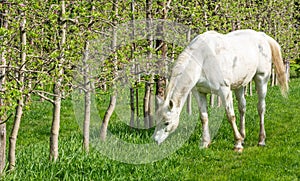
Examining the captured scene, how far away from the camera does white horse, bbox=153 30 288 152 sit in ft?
26.9

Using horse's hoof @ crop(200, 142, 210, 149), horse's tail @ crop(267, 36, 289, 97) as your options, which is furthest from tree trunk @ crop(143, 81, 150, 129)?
horse's tail @ crop(267, 36, 289, 97)

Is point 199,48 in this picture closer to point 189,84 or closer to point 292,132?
point 189,84

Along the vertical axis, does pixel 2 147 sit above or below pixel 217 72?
below

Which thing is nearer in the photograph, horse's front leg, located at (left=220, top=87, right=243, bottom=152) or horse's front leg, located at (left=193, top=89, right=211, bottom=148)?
horse's front leg, located at (left=220, top=87, right=243, bottom=152)

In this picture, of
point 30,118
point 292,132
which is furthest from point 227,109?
point 30,118

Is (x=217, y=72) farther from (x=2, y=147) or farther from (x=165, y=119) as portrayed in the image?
(x=2, y=147)

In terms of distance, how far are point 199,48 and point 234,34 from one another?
1.56 m

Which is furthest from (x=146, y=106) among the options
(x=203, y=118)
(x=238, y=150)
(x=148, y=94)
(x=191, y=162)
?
(x=191, y=162)

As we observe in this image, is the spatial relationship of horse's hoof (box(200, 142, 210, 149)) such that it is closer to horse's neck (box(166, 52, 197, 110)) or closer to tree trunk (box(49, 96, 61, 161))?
horse's neck (box(166, 52, 197, 110))

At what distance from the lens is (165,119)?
804 centimetres

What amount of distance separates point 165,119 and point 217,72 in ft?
5.04

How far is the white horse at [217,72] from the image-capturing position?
26.9 ft

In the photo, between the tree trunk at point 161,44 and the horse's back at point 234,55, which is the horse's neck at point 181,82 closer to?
the horse's back at point 234,55

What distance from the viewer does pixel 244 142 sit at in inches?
392
